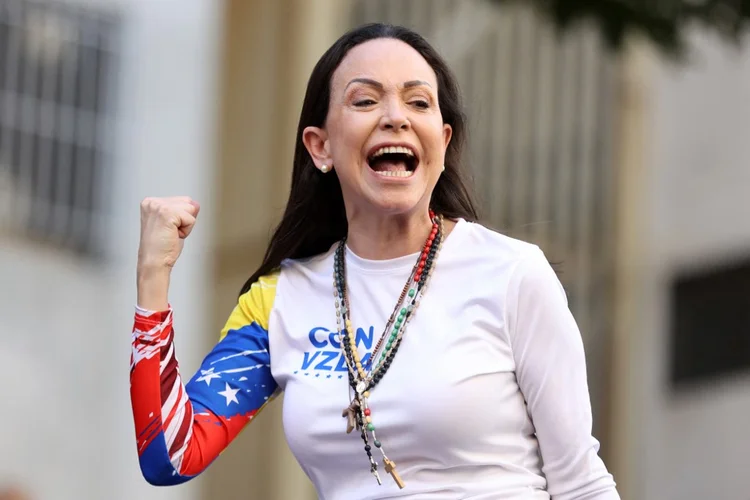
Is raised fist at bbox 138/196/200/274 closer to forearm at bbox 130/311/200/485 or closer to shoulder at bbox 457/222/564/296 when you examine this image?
forearm at bbox 130/311/200/485

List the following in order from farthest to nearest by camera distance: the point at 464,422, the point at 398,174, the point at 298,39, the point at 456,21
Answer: the point at 456,21
the point at 298,39
the point at 398,174
the point at 464,422

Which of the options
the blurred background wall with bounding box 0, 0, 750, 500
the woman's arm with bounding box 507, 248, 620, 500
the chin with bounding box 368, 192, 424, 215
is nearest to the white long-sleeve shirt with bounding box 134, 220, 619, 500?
the woman's arm with bounding box 507, 248, 620, 500

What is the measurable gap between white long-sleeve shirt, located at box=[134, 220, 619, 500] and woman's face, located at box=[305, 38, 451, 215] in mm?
139

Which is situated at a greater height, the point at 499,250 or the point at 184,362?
the point at 499,250

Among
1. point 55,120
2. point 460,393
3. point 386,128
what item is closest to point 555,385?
point 460,393

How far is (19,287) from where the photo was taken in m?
8.89

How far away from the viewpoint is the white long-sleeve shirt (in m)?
2.70

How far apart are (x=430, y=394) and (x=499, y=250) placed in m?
0.32

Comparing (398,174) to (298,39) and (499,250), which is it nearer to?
(499,250)

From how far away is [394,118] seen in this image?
284 centimetres

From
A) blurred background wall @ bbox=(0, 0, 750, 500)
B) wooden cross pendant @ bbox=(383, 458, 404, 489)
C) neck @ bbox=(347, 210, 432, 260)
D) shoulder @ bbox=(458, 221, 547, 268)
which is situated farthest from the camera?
blurred background wall @ bbox=(0, 0, 750, 500)

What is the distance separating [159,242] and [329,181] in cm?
46

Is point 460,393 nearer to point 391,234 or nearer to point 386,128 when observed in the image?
point 391,234

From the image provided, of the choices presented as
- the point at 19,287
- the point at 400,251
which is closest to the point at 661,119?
the point at 19,287
